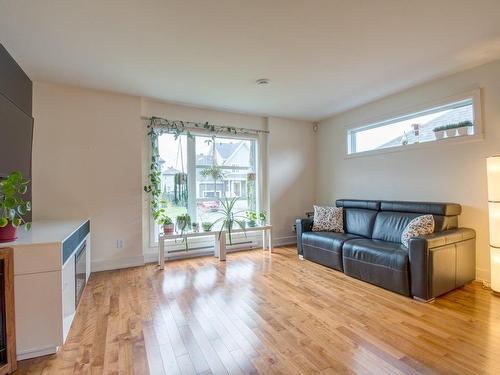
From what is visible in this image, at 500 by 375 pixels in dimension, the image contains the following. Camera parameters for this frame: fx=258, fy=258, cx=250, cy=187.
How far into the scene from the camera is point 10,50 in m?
2.55

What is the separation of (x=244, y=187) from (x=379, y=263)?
271cm

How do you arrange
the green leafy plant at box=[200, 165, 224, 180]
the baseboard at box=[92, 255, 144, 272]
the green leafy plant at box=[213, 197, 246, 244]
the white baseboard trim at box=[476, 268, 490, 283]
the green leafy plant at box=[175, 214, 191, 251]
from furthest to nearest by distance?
the green leafy plant at box=[200, 165, 224, 180] < the green leafy plant at box=[213, 197, 246, 244] < the green leafy plant at box=[175, 214, 191, 251] < the baseboard at box=[92, 255, 144, 272] < the white baseboard trim at box=[476, 268, 490, 283]

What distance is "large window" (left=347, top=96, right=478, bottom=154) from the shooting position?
10.5 ft

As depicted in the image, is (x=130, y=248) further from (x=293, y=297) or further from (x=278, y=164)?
(x=278, y=164)

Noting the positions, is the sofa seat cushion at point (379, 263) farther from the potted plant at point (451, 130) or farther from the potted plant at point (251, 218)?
the potted plant at point (251, 218)

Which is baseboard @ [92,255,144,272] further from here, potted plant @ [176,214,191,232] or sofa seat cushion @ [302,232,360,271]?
sofa seat cushion @ [302,232,360,271]

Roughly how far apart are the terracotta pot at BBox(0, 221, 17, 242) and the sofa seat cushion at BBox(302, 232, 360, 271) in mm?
3378

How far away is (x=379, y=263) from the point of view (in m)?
2.95

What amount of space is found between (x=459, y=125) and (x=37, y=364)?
4723 millimetres

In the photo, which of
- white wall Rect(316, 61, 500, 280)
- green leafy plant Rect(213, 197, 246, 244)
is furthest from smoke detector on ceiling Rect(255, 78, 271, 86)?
green leafy plant Rect(213, 197, 246, 244)

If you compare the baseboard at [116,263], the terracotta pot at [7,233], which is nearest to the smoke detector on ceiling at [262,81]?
the terracotta pot at [7,233]

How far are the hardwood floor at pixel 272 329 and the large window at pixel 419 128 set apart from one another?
1919 millimetres

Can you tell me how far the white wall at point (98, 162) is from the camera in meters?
3.38

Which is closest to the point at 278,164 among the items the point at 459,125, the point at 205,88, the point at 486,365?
the point at 205,88
